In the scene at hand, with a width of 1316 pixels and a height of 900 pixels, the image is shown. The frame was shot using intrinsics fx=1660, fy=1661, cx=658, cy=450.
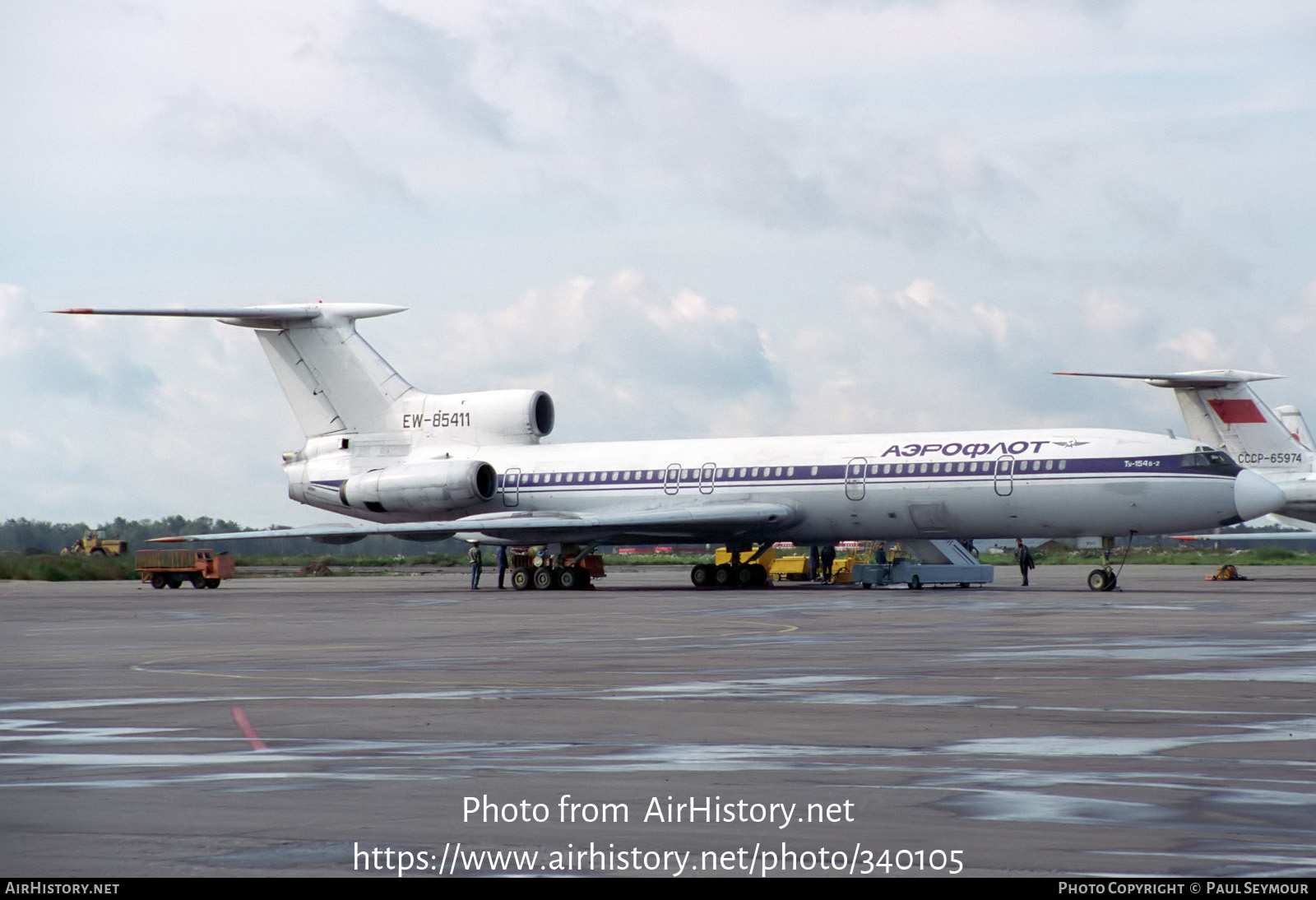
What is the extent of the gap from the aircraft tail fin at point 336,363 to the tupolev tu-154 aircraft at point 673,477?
0.18ft

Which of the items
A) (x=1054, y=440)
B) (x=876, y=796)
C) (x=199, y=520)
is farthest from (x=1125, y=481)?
(x=199, y=520)

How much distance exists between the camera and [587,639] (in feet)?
75.6

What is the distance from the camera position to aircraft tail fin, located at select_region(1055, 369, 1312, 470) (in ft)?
171

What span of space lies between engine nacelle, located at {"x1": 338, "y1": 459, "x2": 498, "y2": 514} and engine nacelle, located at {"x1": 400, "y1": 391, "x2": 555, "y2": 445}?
1.40 m

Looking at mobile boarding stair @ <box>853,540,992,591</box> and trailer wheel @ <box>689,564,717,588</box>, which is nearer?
mobile boarding stair @ <box>853,540,992,591</box>

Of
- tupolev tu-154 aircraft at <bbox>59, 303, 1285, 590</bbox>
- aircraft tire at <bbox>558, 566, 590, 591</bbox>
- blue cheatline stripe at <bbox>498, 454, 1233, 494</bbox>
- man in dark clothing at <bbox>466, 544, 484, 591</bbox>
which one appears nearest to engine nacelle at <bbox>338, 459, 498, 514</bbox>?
tupolev tu-154 aircraft at <bbox>59, 303, 1285, 590</bbox>

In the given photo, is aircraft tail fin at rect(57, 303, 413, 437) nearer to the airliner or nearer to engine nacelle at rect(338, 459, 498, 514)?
engine nacelle at rect(338, 459, 498, 514)

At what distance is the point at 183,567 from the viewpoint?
55.6 metres

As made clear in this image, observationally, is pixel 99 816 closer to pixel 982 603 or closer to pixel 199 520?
pixel 982 603

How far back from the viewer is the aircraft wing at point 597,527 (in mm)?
44188

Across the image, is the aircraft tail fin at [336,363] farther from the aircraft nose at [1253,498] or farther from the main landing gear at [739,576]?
the aircraft nose at [1253,498]

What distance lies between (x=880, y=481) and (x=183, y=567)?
1002 inches

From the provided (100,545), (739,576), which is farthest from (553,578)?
Answer: (100,545)

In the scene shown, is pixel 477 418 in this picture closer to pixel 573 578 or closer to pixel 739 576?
pixel 573 578
